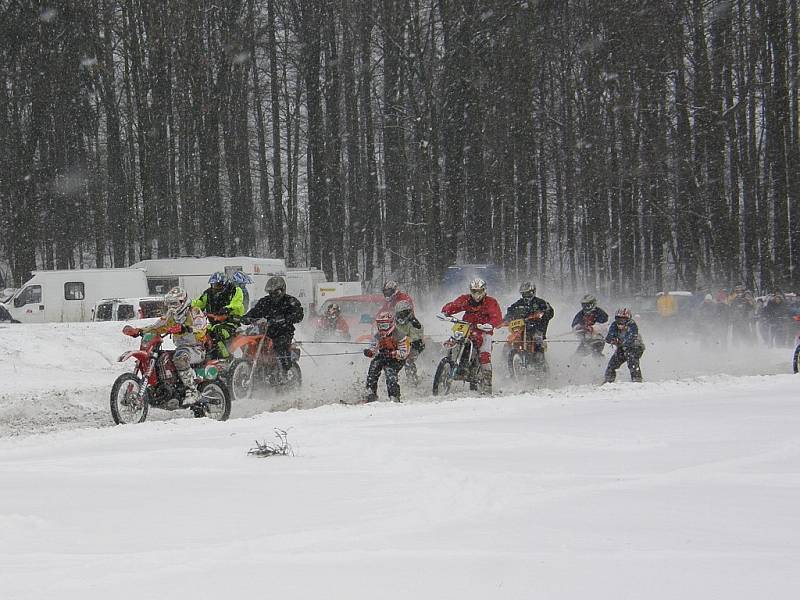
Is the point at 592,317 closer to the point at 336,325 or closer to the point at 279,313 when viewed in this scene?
the point at 336,325

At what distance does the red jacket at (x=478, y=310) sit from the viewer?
15.5 metres

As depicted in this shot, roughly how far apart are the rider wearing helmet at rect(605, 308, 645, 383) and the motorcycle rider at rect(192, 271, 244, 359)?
649 centimetres

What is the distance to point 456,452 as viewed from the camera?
25.7 ft

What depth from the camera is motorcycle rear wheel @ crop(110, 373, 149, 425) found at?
36.4ft

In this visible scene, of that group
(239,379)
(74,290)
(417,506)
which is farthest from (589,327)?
(74,290)

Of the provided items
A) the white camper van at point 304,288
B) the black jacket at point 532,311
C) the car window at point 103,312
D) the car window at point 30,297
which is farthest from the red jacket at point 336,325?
the car window at point 30,297

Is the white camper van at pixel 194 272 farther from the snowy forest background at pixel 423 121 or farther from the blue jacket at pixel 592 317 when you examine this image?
the blue jacket at pixel 592 317

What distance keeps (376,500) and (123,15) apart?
35.8 metres

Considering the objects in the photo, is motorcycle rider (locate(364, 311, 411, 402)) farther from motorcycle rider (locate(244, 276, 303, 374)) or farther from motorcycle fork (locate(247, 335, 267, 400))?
Result: motorcycle fork (locate(247, 335, 267, 400))

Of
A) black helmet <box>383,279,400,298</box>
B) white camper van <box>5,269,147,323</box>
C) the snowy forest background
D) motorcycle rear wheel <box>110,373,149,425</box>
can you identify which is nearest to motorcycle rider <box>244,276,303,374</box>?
black helmet <box>383,279,400,298</box>

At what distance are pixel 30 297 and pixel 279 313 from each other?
17790 mm

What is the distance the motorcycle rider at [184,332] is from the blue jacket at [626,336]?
7.34 m

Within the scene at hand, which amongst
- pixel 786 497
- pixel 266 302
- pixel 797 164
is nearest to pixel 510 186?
pixel 797 164

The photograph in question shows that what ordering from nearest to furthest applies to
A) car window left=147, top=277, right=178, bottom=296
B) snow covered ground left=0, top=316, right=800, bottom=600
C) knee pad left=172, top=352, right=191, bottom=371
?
snow covered ground left=0, top=316, right=800, bottom=600 < knee pad left=172, top=352, right=191, bottom=371 < car window left=147, top=277, right=178, bottom=296
